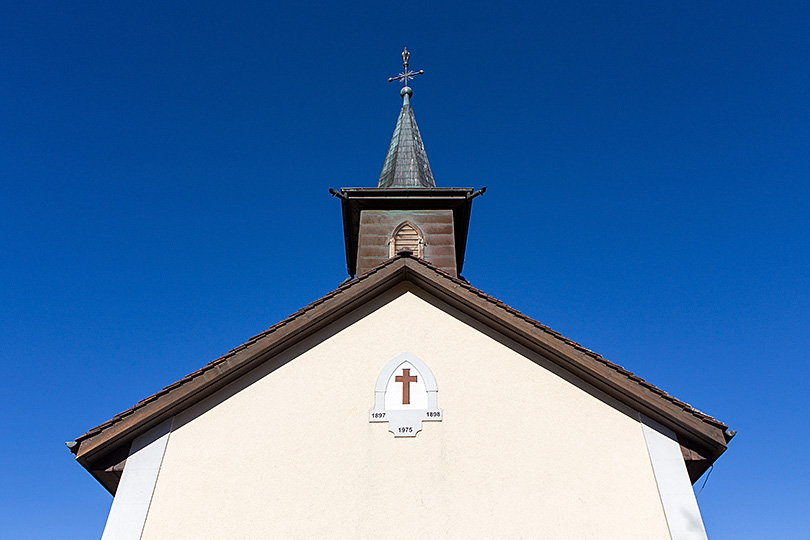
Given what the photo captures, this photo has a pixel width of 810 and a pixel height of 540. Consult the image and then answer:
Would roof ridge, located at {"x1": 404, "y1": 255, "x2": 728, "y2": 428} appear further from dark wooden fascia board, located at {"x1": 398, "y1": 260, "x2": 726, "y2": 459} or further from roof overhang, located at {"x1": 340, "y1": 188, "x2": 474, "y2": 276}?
roof overhang, located at {"x1": 340, "y1": 188, "x2": 474, "y2": 276}

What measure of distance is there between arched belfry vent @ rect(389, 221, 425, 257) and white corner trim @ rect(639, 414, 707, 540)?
7.46m

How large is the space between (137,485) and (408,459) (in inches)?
137

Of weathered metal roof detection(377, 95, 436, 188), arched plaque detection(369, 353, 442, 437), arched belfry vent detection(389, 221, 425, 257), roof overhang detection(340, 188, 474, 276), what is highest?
weathered metal roof detection(377, 95, 436, 188)

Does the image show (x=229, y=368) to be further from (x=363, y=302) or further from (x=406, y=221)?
(x=406, y=221)

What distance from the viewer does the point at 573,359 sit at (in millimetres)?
7602

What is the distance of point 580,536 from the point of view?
258 inches

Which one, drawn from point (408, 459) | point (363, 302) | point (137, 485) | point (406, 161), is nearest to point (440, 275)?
point (363, 302)

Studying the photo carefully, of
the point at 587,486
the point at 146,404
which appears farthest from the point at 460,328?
the point at 146,404

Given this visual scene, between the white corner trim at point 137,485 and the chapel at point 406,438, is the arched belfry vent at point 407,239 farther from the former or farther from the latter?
the white corner trim at point 137,485

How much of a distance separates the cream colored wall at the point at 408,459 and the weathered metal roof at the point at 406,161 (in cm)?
905

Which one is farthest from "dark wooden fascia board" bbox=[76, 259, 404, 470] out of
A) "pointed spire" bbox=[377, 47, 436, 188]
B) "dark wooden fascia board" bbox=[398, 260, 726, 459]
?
"pointed spire" bbox=[377, 47, 436, 188]

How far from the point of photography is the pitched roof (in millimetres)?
7047

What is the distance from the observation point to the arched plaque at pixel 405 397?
7.43 m

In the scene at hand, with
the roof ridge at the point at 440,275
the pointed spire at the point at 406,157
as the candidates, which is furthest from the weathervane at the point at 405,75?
the roof ridge at the point at 440,275
